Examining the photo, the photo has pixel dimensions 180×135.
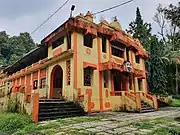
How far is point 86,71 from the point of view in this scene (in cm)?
1258

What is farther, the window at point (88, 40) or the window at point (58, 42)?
the window at point (58, 42)

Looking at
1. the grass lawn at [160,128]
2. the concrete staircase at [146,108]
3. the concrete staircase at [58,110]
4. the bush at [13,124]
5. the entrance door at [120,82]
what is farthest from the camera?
the entrance door at [120,82]

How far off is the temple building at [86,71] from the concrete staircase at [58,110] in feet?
0.38

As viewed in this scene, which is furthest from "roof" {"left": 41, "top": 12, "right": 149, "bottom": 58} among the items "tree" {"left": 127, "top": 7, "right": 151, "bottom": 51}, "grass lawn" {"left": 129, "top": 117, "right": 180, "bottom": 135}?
"tree" {"left": 127, "top": 7, "right": 151, "bottom": 51}

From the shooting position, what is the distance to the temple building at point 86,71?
11.5 metres

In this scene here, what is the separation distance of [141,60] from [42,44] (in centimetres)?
1090

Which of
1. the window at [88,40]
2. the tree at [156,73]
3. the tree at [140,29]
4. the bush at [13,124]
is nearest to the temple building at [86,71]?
the window at [88,40]

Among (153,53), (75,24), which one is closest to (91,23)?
(75,24)

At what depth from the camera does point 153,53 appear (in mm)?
22656

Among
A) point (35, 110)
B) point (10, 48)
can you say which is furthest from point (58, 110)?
point (10, 48)

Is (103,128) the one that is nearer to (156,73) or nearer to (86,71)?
(86,71)

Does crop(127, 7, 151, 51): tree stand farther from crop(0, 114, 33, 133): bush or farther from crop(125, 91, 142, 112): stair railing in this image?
crop(0, 114, 33, 133): bush

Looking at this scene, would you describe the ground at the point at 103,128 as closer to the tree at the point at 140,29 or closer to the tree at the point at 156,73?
the tree at the point at 156,73

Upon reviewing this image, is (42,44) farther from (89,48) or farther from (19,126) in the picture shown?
(19,126)
